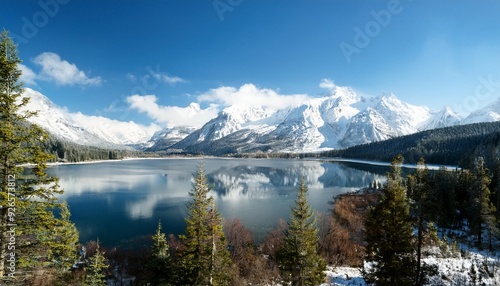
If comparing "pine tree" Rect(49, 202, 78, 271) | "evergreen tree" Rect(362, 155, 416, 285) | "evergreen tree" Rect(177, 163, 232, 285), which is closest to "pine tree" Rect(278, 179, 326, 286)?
"evergreen tree" Rect(362, 155, 416, 285)

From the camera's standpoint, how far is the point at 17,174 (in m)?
12.6

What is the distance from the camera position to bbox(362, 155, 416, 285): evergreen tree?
74.5 ft

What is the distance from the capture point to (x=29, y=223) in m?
12.9

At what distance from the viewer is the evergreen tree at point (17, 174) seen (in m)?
12.2

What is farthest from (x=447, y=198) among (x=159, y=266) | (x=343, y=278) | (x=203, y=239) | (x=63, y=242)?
(x=63, y=242)

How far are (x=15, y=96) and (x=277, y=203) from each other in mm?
74275

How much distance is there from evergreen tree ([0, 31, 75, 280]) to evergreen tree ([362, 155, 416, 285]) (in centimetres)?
2335

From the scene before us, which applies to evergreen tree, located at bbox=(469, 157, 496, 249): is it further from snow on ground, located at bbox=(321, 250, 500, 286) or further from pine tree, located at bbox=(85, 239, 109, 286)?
pine tree, located at bbox=(85, 239, 109, 286)

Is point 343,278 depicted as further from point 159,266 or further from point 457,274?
point 159,266

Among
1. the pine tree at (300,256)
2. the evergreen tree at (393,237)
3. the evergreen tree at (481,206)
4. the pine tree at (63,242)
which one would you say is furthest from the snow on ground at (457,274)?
the pine tree at (63,242)

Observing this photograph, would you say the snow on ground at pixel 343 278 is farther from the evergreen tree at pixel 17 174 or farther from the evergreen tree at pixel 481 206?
the evergreen tree at pixel 481 206

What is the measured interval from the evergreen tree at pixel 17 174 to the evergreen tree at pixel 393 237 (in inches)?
919

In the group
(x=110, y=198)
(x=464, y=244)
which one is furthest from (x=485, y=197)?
(x=110, y=198)

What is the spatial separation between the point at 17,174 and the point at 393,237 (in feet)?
84.6
